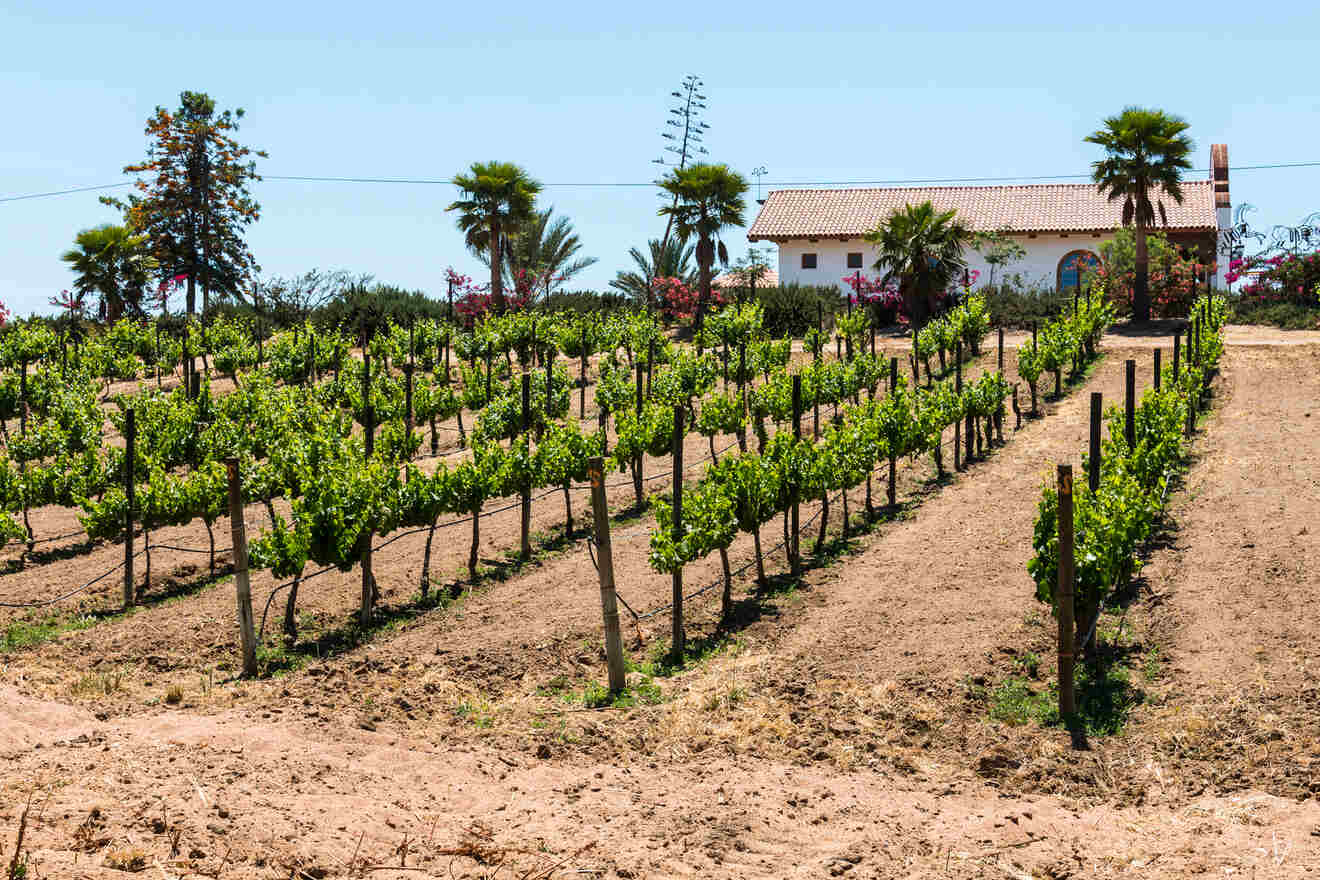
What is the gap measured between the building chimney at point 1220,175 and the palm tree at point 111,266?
132 ft

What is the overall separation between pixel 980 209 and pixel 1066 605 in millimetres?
41681

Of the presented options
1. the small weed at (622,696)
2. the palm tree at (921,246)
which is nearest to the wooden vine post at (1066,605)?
the small weed at (622,696)

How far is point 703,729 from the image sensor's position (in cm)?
1056

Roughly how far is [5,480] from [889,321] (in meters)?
27.1

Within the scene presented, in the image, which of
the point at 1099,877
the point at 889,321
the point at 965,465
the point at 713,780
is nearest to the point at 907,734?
the point at 713,780

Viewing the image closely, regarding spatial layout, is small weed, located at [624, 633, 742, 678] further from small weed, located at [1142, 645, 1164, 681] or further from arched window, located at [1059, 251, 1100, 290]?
arched window, located at [1059, 251, 1100, 290]

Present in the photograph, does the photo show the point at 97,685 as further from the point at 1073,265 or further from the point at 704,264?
the point at 1073,265

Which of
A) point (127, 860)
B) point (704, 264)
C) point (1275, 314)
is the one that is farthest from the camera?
point (704, 264)

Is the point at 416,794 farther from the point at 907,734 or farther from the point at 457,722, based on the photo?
the point at 907,734

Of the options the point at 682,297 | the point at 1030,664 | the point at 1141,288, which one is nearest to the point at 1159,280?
the point at 1141,288

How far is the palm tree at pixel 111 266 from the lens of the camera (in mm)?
42156

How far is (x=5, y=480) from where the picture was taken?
19203mm

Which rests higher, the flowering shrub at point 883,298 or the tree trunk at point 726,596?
the flowering shrub at point 883,298

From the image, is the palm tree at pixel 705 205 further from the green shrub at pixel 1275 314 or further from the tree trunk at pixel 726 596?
the tree trunk at pixel 726 596
